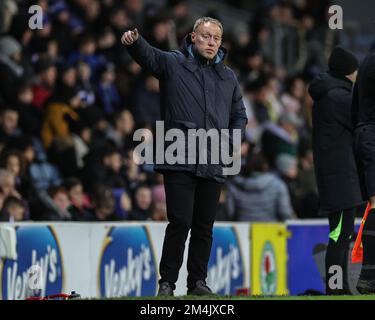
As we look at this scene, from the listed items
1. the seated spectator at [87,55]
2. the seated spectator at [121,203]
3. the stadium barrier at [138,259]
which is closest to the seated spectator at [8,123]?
the seated spectator at [121,203]

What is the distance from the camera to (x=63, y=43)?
55.8 ft

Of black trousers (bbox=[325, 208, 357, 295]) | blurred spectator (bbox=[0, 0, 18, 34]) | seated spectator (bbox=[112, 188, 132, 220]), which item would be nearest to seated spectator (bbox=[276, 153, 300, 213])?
seated spectator (bbox=[112, 188, 132, 220])

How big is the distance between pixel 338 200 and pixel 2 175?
3965 mm

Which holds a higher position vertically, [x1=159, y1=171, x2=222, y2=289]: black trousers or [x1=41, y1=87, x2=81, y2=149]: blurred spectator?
[x1=41, y1=87, x2=81, y2=149]: blurred spectator

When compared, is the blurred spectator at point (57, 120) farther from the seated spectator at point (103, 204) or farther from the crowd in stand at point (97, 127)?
the seated spectator at point (103, 204)

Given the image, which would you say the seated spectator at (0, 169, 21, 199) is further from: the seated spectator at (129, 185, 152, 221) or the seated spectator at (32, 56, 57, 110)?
the seated spectator at (32, 56, 57, 110)

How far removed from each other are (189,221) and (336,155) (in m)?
1.90

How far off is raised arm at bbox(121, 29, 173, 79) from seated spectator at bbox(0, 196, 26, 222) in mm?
3738

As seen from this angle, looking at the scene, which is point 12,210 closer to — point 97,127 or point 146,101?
point 97,127

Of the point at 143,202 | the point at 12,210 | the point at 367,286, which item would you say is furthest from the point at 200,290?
the point at 143,202

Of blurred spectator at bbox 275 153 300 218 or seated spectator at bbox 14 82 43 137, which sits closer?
seated spectator at bbox 14 82 43 137

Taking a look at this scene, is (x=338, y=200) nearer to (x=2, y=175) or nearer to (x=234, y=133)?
(x=234, y=133)

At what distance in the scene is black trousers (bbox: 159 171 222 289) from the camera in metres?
9.51

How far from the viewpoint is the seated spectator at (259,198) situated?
1606cm
